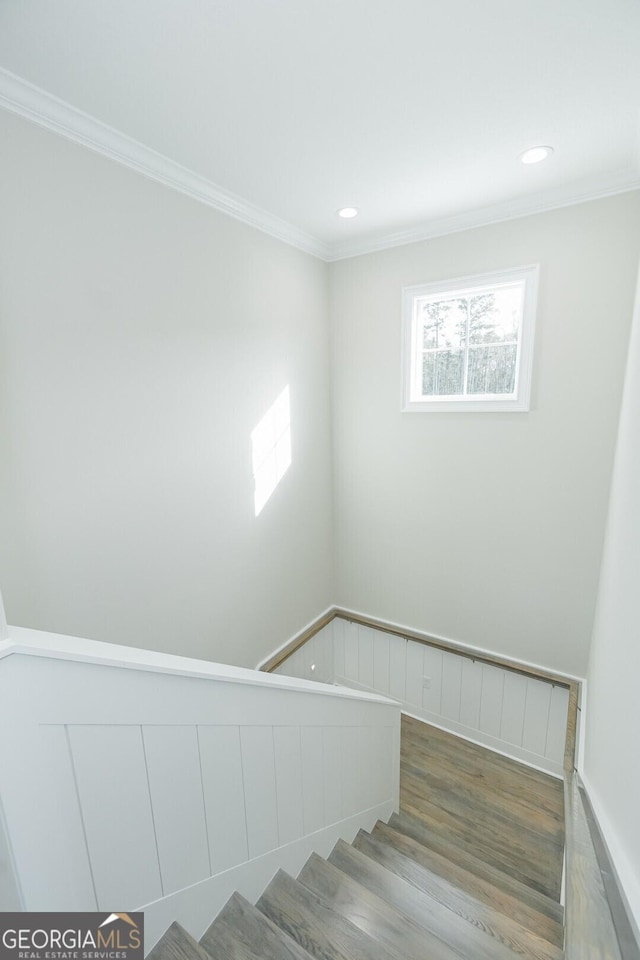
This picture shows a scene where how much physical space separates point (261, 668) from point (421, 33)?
11.0ft

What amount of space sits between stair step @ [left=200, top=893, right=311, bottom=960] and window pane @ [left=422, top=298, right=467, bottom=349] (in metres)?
3.10

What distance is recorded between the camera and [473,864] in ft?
7.77

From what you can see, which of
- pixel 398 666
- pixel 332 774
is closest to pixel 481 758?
pixel 398 666

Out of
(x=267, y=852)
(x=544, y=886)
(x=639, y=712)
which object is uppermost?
(x=639, y=712)

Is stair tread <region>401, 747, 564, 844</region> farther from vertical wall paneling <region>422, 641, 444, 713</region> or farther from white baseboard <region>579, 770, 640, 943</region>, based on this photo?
white baseboard <region>579, 770, 640, 943</region>

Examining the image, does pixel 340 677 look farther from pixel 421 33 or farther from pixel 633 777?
pixel 421 33

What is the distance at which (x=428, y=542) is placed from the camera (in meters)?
3.35

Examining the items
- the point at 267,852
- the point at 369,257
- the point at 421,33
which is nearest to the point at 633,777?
the point at 267,852

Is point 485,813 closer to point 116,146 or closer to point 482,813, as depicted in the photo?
point 482,813

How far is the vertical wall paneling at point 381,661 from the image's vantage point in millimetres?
3734

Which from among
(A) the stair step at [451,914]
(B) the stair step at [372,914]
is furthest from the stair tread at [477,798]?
(B) the stair step at [372,914]

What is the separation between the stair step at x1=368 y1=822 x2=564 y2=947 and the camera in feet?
6.09

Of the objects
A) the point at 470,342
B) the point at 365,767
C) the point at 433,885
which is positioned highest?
the point at 470,342

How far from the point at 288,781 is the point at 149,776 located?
2.29 ft
